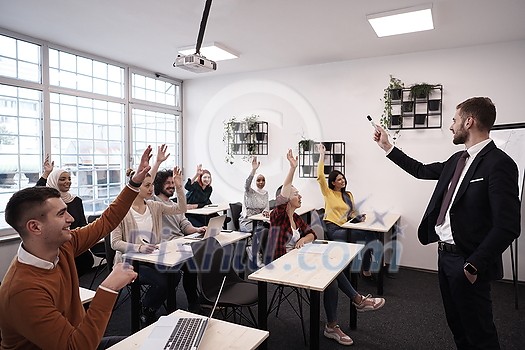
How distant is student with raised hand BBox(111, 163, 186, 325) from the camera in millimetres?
3061

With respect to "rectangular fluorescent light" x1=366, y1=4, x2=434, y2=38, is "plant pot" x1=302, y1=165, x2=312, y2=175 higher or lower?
lower

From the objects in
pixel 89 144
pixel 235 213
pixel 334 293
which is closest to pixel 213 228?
pixel 334 293

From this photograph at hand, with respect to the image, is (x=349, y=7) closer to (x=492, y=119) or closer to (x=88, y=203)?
(x=492, y=119)

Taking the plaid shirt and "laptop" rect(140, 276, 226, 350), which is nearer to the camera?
"laptop" rect(140, 276, 226, 350)

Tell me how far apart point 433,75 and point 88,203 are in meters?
5.07

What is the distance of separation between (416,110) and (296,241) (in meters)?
2.87

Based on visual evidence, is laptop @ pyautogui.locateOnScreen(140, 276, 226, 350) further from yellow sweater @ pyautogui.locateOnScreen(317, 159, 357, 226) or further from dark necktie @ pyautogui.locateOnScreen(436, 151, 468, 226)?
yellow sweater @ pyautogui.locateOnScreen(317, 159, 357, 226)

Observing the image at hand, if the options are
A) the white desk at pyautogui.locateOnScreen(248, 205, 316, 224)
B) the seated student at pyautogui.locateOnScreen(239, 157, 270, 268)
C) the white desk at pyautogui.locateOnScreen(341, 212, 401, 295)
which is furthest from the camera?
the seated student at pyautogui.locateOnScreen(239, 157, 270, 268)

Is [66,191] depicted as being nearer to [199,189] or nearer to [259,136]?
[199,189]

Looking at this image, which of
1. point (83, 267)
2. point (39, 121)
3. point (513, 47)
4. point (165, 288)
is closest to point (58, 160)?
point (39, 121)

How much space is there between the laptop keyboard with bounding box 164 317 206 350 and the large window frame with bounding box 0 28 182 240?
11.7 ft

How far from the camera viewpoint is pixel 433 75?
16.2ft

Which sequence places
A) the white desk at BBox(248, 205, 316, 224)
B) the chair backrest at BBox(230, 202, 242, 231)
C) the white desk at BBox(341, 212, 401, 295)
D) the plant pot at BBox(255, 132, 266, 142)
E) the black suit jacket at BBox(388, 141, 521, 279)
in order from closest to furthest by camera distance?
the black suit jacket at BBox(388, 141, 521, 279) → the white desk at BBox(341, 212, 401, 295) → the white desk at BBox(248, 205, 316, 224) → the chair backrest at BBox(230, 202, 242, 231) → the plant pot at BBox(255, 132, 266, 142)

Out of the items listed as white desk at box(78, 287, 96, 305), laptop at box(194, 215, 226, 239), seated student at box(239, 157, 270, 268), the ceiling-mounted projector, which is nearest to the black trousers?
white desk at box(78, 287, 96, 305)
